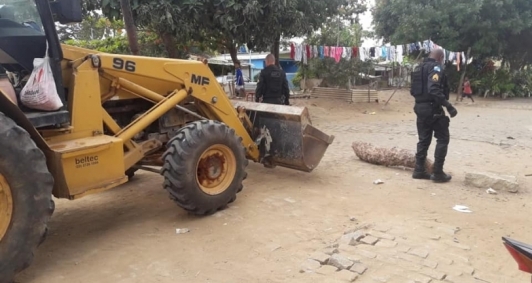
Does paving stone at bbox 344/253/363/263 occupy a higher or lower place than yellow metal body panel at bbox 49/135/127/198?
lower

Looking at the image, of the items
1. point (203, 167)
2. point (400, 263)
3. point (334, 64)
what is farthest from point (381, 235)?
point (334, 64)

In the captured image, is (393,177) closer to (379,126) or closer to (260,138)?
(260,138)

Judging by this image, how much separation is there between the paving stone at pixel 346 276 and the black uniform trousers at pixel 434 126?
3650mm

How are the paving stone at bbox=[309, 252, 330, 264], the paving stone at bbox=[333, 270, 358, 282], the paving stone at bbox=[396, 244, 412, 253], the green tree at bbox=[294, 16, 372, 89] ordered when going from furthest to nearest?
the green tree at bbox=[294, 16, 372, 89]
the paving stone at bbox=[396, 244, 412, 253]
the paving stone at bbox=[309, 252, 330, 264]
the paving stone at bbox=[333, 270, 358, 282]

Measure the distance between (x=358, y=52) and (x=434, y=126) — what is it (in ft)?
40.8

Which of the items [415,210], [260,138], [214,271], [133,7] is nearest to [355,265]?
[214,271]

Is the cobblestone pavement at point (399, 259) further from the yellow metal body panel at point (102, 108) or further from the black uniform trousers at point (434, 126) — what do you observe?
the black uniform trousers at point (434, 126)

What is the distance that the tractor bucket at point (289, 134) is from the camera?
20.7ft

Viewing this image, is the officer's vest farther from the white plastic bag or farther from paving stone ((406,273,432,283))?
the white plastic bag

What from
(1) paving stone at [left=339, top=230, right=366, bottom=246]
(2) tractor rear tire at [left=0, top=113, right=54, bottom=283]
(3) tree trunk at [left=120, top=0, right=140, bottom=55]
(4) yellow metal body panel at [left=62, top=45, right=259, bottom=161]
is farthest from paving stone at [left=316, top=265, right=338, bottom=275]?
(3) tree trunk at [left=120, top=0, right=140, bottom=55]

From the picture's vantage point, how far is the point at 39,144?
3.73m

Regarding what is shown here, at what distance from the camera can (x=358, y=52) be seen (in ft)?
61.4

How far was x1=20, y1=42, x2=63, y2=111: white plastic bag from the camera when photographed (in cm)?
377

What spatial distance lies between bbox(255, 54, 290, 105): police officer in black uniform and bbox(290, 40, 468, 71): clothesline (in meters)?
9.45
